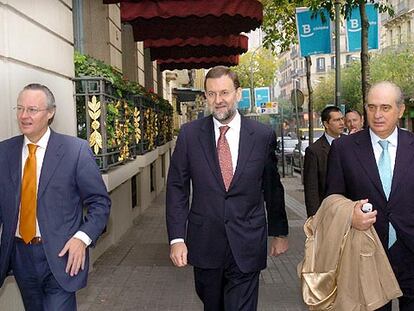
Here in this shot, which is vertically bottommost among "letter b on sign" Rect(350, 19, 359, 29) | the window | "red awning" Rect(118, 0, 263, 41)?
"red awning" Rect(118, 0, 263, 41)

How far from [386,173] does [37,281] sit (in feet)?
6.96

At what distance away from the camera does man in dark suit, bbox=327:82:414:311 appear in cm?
359

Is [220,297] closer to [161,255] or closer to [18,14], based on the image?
[18,14]

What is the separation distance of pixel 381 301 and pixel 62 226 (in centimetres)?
184

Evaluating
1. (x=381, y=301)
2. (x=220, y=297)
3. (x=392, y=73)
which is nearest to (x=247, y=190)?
(x=220, y=297)

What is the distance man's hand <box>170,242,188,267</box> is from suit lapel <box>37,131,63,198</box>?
3.01 ft

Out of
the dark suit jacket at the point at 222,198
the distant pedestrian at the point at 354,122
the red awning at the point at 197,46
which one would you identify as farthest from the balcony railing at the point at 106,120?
the dark suit jacket at the point at 222,198

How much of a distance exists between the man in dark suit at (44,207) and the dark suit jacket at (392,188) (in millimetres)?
1458

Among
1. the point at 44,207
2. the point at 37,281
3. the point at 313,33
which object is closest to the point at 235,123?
the point at 44,207

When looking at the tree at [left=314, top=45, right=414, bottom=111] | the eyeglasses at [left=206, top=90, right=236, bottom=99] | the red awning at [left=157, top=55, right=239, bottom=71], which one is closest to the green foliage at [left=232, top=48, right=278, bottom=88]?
the tree at [left=314, top=45, right=414, bottom=111]

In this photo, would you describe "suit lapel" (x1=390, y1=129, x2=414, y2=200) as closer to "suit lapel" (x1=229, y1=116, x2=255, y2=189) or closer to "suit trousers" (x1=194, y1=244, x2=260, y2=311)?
"suit lapel" (x1=229, y1=116, x2=255, y2=189)

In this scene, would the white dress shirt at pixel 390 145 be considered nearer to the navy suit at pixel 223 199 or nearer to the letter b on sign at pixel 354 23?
the navy suit at pixel 223 199

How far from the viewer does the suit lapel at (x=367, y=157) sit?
362 centimetres

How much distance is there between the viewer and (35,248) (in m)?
3.59
